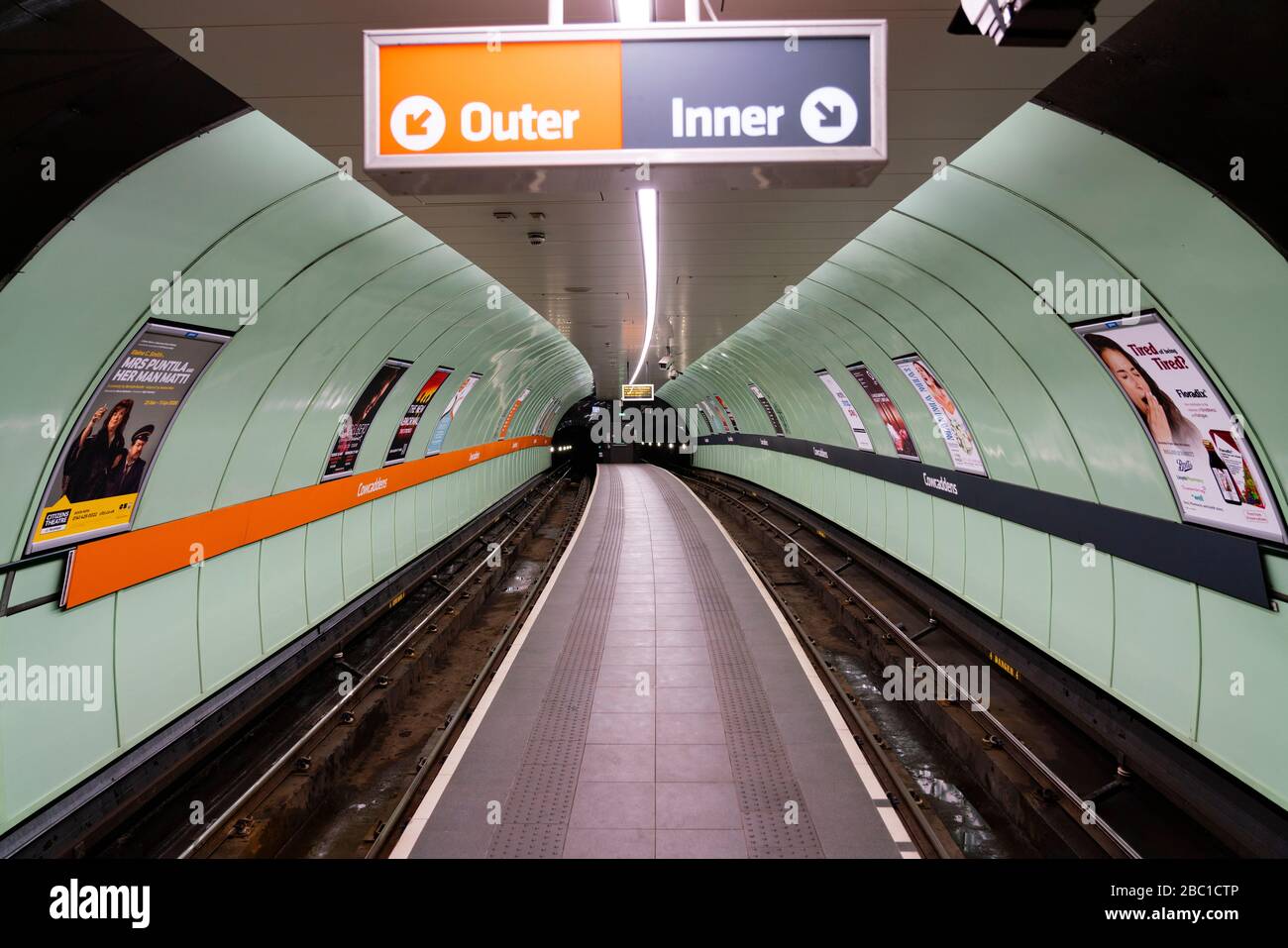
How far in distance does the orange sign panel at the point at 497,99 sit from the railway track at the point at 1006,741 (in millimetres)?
4588

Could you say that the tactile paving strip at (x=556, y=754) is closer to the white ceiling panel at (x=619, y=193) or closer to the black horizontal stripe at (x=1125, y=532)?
the white ceiling panel at (x=619, y=193)

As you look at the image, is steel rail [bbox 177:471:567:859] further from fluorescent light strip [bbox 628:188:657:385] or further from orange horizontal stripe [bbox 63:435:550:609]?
fluorescent light strip [bbox 628:188:657:385]

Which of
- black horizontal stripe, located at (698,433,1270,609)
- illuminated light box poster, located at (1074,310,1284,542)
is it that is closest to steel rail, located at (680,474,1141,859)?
black horizontal stripe, located at (698,433,1270,609)

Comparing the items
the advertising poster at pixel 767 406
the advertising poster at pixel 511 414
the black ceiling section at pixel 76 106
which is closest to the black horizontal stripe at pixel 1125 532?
the black ceiling section at pixel 76 106

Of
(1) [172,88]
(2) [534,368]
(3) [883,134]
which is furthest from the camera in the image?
(2) [534,368]

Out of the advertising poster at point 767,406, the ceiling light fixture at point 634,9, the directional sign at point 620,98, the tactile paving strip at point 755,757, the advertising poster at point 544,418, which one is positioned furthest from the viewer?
the advertising poster at point 544,418

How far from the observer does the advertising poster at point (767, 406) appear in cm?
1773

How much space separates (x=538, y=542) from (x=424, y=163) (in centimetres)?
1702

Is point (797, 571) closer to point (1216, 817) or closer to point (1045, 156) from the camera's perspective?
point (1216, 817)

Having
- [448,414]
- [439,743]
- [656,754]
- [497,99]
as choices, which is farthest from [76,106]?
[448,414]

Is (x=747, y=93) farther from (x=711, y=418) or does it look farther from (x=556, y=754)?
(x=711, y=418)

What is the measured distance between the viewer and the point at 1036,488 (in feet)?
21.9

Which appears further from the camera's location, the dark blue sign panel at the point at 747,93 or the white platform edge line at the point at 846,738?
the white platform edge line at the point at 846,738

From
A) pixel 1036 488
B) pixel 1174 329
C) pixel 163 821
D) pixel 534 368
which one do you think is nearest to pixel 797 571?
pixel 1036 488
